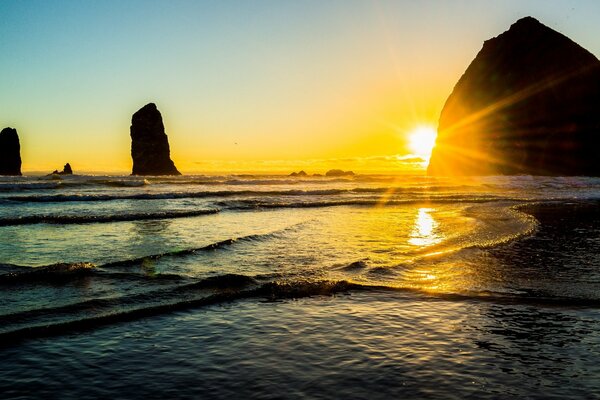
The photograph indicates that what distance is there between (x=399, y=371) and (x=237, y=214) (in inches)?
718

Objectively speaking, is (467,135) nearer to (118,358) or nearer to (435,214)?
(435,214)

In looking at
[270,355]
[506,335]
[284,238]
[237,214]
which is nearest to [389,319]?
[506,335]

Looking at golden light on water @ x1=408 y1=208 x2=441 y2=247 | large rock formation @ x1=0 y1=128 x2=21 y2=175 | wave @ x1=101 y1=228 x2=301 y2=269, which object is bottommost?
wave @ x1=101 y1=228 x2=301 y2=269

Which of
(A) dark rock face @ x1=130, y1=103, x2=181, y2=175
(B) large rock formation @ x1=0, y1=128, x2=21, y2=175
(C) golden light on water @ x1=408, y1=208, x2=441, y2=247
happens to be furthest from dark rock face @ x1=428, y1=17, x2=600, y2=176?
(B) large rock formation @ x1=0, y1=128, x2=21, y2=175

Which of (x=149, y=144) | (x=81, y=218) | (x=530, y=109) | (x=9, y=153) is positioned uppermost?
(x=530, y=109)

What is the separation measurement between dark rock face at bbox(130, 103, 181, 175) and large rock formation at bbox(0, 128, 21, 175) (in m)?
31.9

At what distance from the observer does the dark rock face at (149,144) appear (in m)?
120

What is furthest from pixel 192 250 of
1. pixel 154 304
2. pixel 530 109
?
pixel 530 109

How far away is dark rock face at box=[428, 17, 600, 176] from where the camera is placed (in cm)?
8300

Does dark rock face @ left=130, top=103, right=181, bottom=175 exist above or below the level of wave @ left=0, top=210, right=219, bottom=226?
above

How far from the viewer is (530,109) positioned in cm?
8700

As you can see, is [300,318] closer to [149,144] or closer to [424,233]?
[424,233]

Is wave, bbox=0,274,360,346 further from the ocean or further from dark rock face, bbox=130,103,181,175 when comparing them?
dark rock face, bbox=130,103,181,175

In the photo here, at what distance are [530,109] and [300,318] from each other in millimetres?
93500
